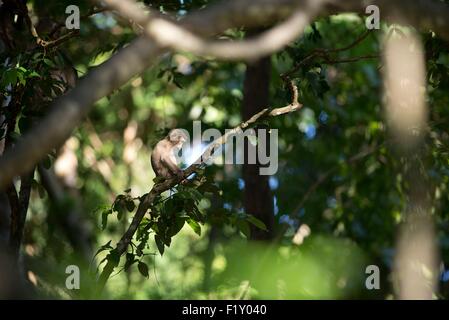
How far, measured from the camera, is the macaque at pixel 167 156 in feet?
18.1

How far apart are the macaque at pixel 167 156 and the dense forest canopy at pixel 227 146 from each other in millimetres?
212

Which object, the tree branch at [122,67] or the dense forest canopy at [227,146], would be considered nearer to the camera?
the tree branch at [122,67]

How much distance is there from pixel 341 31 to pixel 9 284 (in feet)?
20.1

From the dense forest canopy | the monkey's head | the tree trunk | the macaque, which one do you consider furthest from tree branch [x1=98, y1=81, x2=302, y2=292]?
the tree trunk

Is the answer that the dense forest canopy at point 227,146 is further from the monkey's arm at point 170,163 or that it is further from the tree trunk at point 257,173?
the monkey's arm at point 170,163

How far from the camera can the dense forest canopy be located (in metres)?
3.06

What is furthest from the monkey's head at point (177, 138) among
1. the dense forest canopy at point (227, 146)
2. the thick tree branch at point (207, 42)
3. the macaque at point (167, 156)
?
the thick tree branch at point (207, 42)

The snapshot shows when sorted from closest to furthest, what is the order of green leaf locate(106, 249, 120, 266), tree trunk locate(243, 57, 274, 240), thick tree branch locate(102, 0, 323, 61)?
thick tree branch locate(102, 0, 323, 61), green leaf locate(106, 249, 120, 266), tree trunk locate(243, 57, 274, 240)

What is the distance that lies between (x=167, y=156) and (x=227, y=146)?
1.60 meters

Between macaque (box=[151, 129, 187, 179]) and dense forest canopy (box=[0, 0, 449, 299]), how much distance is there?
21 cm

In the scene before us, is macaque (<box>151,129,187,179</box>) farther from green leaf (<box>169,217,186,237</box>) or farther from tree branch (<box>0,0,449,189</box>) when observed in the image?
tree branch (<box>0,0,449,189</box>)

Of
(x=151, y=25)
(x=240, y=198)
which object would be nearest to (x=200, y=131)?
(x=240, y=198)

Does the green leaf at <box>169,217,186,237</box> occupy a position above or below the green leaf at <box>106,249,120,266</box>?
above
